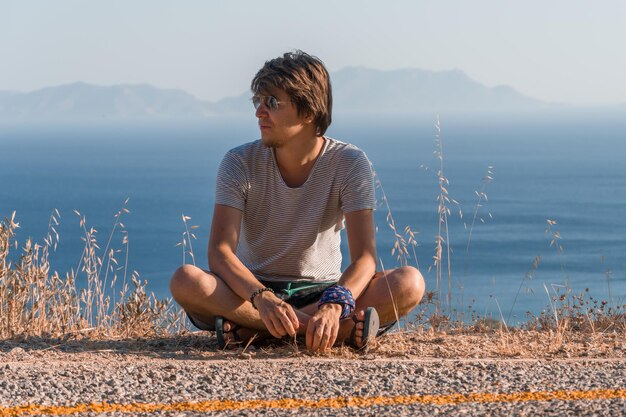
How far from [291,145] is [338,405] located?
180 centimetres

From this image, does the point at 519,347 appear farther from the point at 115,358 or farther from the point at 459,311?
the point at 115,358

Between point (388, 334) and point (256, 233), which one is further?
point (388, 334)

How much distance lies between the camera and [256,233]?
5.27m

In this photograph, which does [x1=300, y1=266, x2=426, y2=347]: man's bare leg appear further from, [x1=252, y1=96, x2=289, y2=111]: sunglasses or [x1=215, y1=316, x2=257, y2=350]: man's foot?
[x1=252, y1=96, x2=289, y2=111]: sunglasses

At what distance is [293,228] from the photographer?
17.0ft

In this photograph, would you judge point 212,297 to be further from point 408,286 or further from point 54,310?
point 54,310

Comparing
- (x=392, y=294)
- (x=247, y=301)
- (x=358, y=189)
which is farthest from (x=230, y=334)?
(x=358, y=189)

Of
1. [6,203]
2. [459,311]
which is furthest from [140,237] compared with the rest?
[459,311]

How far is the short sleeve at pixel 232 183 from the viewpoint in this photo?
510 centimetres

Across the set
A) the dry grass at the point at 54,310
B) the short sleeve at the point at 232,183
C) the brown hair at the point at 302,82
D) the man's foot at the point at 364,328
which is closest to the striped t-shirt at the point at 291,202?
the short sleeve at the point at 232,183

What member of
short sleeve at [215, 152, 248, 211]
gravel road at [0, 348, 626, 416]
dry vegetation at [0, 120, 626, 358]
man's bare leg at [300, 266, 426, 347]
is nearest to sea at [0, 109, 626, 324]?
dry vegetation at [0, 120, 626, 358]

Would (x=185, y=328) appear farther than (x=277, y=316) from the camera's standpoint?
Yes

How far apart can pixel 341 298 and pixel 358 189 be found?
664 millimetres

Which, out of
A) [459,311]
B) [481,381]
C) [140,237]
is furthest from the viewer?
[140,237]
